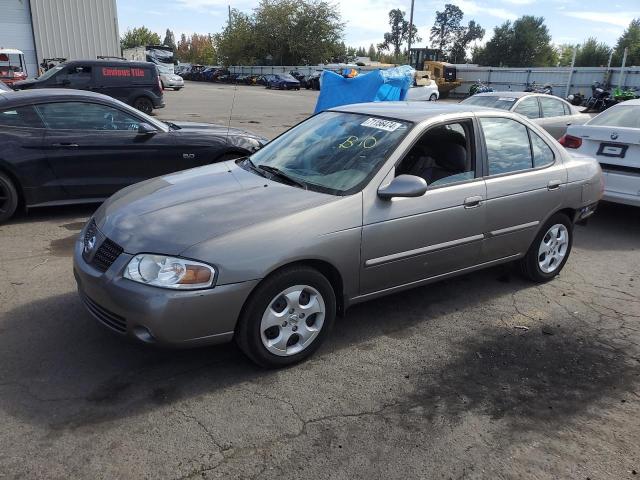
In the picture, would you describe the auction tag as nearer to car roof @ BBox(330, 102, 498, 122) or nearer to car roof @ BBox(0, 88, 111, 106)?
car roof @ BBox(330, 102, 498, 122)

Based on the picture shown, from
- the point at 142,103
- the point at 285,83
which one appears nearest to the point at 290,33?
the point at 285,83

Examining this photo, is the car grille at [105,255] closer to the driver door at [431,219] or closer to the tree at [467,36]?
the driver door at [431,219]

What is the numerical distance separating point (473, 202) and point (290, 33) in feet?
220

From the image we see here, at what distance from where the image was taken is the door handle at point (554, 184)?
4574 millimetres

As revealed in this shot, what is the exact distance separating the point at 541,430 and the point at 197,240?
7.17ft

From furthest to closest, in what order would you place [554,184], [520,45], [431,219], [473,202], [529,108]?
[520,45] < [529,108] < [554,184] < [473,202] < [431,219]

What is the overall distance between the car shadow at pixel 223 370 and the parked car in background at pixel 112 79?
541 inches

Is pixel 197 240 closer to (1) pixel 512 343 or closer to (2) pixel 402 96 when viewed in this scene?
(1) pixel 512 343

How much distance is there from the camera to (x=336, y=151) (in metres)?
3.92

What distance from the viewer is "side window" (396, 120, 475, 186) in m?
4.00

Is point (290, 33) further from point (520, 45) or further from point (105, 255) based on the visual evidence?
point (105, 255)

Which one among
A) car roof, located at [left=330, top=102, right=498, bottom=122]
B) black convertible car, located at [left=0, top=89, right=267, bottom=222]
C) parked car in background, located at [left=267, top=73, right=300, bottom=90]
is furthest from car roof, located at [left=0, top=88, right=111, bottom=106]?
parked car in background, located at [left=267, top=73, right=300, bottom=90]

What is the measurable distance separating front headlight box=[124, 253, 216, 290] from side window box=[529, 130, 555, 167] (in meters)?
3.11

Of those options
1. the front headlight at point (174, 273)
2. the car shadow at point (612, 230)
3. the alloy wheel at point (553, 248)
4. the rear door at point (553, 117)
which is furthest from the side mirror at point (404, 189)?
the rear door at point (553, 117)
